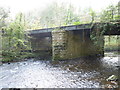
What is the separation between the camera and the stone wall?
421 inches

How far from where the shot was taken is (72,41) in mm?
11336

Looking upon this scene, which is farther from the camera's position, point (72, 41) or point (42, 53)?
point (42, 53)

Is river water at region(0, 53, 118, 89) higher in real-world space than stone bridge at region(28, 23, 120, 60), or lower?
lower

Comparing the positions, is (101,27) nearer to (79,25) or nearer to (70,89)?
(79,25)

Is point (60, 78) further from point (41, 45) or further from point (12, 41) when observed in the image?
point (41, 45)

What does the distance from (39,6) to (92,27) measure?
28.2 meters

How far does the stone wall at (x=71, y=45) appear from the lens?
10703 mm

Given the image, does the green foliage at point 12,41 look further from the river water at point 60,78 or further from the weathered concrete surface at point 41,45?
the weathered concrete surface at point 41,45

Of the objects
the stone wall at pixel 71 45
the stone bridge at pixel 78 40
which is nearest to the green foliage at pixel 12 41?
the stone bridge at pixel 78 40

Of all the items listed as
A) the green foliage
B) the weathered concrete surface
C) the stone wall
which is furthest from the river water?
the weathered concrete surface

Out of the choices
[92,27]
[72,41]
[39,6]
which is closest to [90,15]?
[92,27]

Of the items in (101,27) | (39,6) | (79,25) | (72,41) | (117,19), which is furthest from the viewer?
(39,6)

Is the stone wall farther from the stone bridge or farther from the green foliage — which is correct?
the green foliage

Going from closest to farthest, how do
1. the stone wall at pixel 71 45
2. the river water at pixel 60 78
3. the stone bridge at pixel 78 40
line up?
the river water at pixel 60 78 → the stone bridge at pixel 78 40 → the stone wall at pixel 71 45
